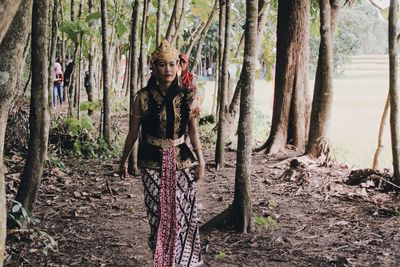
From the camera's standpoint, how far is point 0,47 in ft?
11.9

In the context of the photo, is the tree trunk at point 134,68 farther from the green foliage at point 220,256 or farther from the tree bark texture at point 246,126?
the green foliage at point 220,256

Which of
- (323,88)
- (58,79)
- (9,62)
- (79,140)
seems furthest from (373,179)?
(58,79)

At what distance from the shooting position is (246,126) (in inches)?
206

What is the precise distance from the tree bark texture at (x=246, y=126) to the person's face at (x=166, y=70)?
4.21 feet

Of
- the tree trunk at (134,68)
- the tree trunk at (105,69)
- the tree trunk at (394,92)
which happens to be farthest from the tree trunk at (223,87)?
the tree trunk at (394,92)

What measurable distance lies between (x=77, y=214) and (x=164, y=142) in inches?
93.7

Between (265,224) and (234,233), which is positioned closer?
(234,233)

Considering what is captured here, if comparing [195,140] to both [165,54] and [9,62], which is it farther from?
[9,62]

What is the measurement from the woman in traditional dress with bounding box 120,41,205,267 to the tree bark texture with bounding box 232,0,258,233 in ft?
3.60

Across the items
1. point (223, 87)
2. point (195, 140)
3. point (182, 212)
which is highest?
point (223, 87)

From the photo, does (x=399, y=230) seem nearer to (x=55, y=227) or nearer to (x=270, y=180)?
(x=270, y=180)

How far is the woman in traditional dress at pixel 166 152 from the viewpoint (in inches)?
161

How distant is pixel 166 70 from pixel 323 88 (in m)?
4.85

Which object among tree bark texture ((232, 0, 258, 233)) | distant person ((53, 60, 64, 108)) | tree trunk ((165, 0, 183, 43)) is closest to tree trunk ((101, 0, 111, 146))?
tree trunk ((165, 0, 183, 43))
